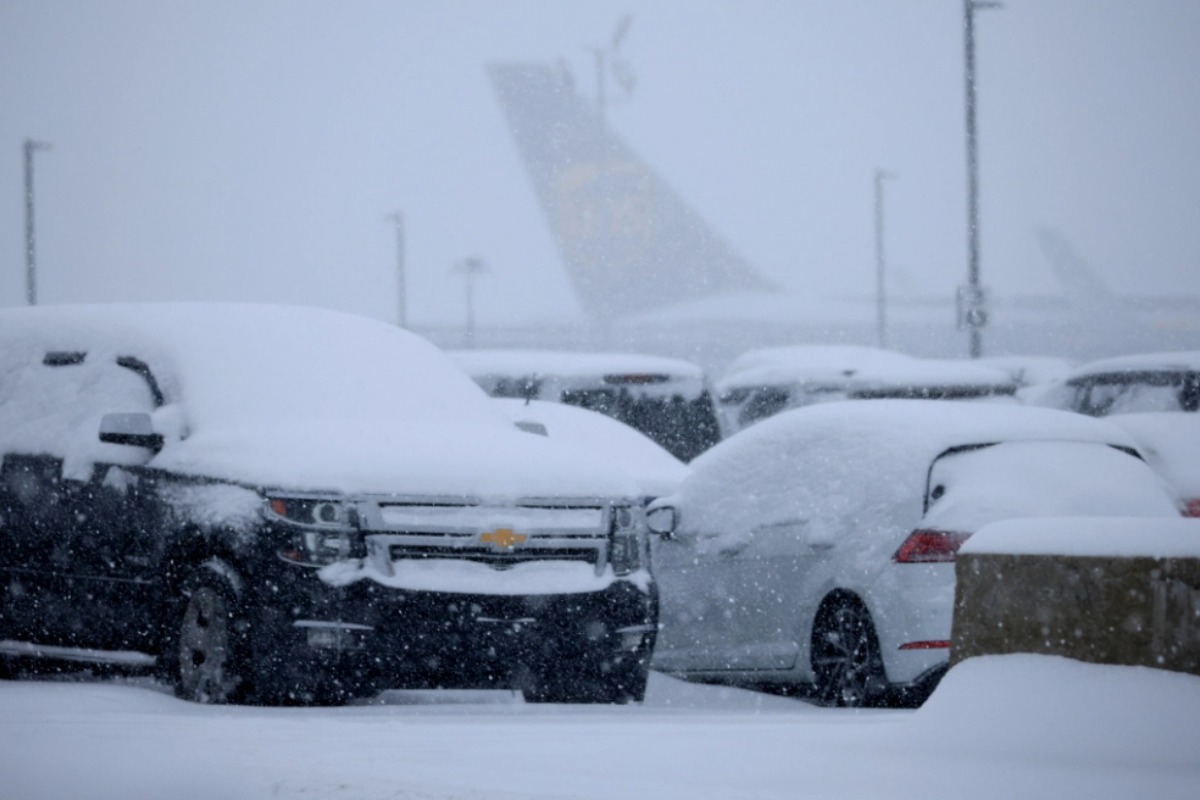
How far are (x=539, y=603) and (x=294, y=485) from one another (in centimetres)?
102

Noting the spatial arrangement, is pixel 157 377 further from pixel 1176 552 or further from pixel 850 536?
pixel 1176 552

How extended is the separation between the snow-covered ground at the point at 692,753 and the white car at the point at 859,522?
6.28ft

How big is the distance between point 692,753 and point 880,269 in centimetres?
4400

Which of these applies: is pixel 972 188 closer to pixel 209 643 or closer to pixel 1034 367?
pixel 1034 367

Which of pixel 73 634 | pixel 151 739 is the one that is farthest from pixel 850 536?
pixel 151 739

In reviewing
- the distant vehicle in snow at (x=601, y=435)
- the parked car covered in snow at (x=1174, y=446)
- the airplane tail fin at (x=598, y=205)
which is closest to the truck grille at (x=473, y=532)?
the parked car covered in snow at (x=1174, y=446)

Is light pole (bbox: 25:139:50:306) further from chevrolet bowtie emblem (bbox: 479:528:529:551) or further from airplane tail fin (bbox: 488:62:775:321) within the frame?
chevrolet bowtie emblem (bbox: 479:528:529:551)

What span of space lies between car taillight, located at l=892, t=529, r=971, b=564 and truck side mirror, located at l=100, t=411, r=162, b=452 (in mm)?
3082

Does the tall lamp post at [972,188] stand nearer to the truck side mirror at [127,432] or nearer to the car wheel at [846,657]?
the car wheel at [846,657]

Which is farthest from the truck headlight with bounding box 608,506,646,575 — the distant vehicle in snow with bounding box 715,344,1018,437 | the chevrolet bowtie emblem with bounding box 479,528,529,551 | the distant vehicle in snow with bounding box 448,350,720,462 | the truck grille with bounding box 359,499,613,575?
the distant vehicle in snow with bounding box 715,344,1018,437

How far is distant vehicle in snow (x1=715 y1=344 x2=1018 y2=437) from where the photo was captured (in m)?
14.6

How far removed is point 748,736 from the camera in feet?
19.1

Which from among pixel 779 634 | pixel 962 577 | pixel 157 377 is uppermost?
pixel 157 377

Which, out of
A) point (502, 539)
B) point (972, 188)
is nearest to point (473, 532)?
point (502, 539)
